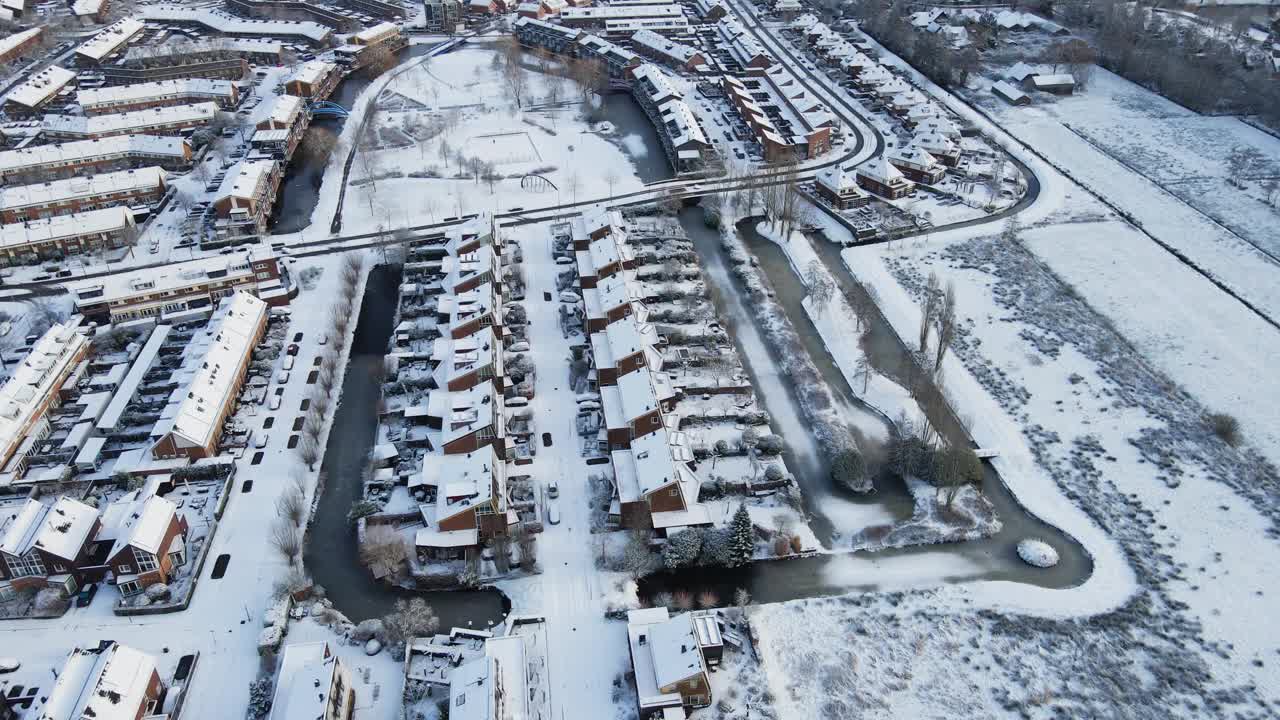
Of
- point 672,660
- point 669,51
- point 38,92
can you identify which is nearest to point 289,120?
point 38,92

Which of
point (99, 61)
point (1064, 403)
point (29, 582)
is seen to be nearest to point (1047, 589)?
point (1064, 403)

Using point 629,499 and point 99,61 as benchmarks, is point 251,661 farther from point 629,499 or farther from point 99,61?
point 99,61

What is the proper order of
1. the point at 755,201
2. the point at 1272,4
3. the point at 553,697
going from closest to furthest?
the point at 553,697 → the point at 755,201 → the point at 1272,4

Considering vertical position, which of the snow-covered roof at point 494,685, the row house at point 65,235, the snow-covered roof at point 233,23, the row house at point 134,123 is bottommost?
the snow-covered roof at point 494,685

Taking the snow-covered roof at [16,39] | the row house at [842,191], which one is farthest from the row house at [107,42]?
the row house at [842,191]

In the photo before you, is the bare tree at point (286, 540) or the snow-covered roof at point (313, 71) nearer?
the bare tree at point (286, 540)

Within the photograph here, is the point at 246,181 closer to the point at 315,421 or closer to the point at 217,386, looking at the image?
the point at 217,386

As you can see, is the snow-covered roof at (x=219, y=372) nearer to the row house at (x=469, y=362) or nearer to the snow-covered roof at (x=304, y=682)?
the row house at (x=469, y=362)
